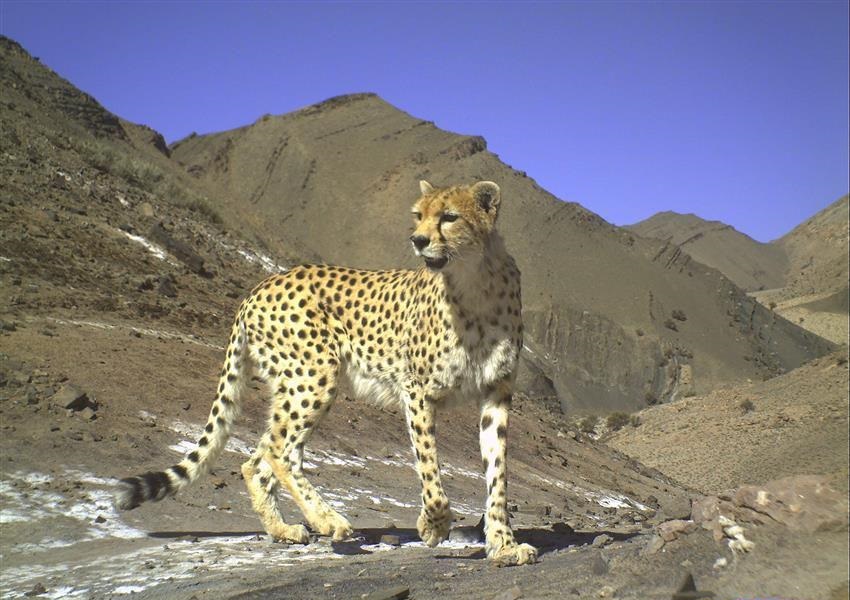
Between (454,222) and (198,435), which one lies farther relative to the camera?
(198,435)

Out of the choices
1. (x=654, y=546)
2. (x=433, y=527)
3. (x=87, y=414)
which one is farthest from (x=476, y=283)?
(x=87, y=414)

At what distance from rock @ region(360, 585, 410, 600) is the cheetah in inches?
42.4

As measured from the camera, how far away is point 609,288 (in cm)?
4019

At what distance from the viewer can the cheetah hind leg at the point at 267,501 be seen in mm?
6391

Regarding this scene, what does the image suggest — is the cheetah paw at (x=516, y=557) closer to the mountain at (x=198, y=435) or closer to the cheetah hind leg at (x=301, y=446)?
the mountain at (x=198, y=435)

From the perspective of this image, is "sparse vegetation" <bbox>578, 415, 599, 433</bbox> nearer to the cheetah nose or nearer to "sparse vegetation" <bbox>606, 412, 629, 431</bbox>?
"sparse vegetation" <bbox>606, 412, 629, 431</bbox>

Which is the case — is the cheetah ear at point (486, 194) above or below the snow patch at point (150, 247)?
below

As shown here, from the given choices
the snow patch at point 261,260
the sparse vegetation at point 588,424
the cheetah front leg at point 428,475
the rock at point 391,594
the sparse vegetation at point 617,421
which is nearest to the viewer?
the rock at point 391,594

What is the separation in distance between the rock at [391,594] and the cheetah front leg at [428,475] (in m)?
1.53

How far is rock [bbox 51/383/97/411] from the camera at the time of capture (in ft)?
29.3

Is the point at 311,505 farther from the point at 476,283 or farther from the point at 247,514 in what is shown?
the point at 476,283

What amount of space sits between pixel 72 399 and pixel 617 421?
21.1 meters

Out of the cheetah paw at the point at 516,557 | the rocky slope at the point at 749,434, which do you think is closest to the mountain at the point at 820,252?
the rocky slope at the point at 749,434

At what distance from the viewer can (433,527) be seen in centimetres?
591
